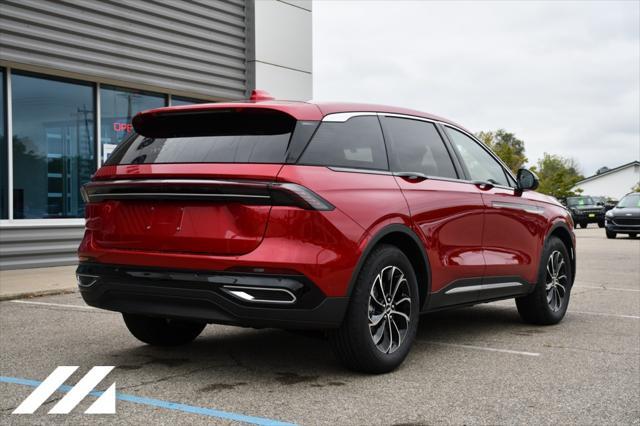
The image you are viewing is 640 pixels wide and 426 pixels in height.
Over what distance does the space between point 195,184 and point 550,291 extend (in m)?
4.16

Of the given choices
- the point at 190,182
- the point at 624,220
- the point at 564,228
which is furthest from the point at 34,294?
the point at 624,220

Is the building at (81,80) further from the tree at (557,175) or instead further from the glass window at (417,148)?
the tree at (557,175)

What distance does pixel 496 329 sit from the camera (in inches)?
290

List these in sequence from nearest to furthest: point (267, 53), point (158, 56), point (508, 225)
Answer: point (508, 225), point (158, 56), point (267, 53)

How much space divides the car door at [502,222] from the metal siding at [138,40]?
7946mm

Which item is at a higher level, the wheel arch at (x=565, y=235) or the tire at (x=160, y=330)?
the wheel arch at (x=565, y=235)

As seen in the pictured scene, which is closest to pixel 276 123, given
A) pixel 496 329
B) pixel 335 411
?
pixel 335 411

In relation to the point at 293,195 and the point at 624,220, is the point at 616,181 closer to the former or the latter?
the point at 624,220

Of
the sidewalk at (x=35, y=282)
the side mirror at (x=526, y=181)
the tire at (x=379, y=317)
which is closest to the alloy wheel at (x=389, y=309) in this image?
the tire at (x=379, y=317)

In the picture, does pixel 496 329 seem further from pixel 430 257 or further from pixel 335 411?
pixel 335 411

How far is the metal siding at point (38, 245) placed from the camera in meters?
12.2

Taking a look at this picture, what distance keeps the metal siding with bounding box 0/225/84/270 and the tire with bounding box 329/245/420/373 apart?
A: 332 inches

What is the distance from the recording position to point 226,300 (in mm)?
4699

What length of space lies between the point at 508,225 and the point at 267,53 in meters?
10.9
